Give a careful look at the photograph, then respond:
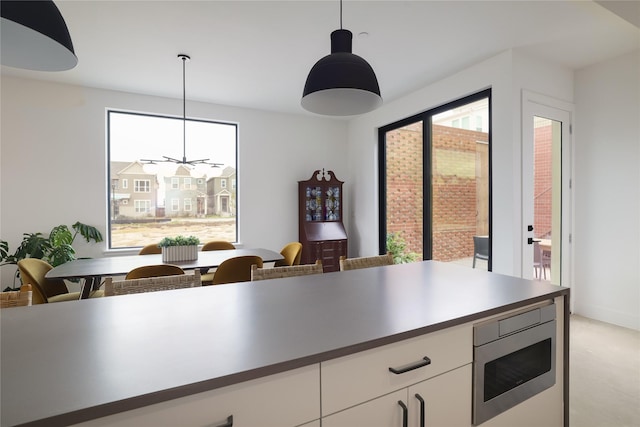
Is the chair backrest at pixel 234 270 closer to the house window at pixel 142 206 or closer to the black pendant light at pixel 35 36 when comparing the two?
the black pendant light at pixel 35 36

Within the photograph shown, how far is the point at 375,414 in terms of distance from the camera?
3.10ft

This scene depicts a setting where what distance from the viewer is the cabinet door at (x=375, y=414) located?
2.89ft

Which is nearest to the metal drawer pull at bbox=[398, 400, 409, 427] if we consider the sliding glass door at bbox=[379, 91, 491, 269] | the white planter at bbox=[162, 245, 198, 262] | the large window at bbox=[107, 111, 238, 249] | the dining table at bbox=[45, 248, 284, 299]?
the dining table at bbox=[45, 248, 284, 299]

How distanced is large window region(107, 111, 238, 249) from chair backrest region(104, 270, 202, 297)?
2862mm

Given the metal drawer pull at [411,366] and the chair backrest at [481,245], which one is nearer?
the metal drawer pull at [411,366]

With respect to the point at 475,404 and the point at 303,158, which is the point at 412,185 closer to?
the point at 303,158

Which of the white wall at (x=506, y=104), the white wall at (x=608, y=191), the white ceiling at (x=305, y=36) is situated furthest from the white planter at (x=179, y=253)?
the white wall at (x=608, y=191)

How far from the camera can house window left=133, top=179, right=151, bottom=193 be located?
447cm

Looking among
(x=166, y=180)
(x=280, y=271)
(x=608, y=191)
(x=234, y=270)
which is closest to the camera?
(x=280, y=271)

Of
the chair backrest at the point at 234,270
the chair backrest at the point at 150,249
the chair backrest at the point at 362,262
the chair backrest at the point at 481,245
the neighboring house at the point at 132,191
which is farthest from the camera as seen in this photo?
the neighboring house at the point at 132,191

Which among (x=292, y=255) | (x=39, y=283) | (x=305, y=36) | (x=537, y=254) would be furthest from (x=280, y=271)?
(x=537, y=254)

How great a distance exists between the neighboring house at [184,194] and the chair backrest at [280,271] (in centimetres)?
331

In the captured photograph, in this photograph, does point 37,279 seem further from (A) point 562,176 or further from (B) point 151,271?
(A) point 562,176

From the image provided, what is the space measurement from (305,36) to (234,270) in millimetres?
2234
